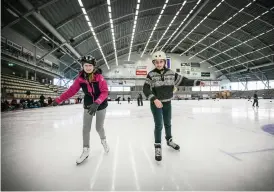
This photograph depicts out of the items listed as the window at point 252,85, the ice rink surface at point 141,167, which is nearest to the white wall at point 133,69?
the window at point 252,85

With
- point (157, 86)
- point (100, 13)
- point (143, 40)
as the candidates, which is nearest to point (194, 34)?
point (143, 40)

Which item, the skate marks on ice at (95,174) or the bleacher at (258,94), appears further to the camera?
the bleacher at (258,94)


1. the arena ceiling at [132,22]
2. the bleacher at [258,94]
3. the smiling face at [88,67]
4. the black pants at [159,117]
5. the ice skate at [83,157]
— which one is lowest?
the bleacher at [258,94]

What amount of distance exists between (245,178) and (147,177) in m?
0.87

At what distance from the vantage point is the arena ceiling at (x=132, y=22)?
15680mm

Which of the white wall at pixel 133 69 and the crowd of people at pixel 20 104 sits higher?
the white wall at pixel 133 69

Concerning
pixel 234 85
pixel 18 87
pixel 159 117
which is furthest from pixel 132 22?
pixel 234 85

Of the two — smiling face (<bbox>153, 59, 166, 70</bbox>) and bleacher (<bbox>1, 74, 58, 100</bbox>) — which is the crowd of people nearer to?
bleacher (<bbox>1, 74, 58, 100</bbox>)

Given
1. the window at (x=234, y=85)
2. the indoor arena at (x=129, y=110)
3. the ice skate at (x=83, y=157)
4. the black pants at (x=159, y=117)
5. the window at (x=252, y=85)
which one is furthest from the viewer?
the window at (x=234, y=85)

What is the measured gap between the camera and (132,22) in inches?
910

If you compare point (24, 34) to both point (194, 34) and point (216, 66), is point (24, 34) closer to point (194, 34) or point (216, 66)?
point (194, 34)

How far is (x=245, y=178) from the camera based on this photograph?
5.49ft

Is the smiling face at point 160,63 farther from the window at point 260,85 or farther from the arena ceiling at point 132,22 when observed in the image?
the window at point 260,85

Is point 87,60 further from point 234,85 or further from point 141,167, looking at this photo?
point 234,85
